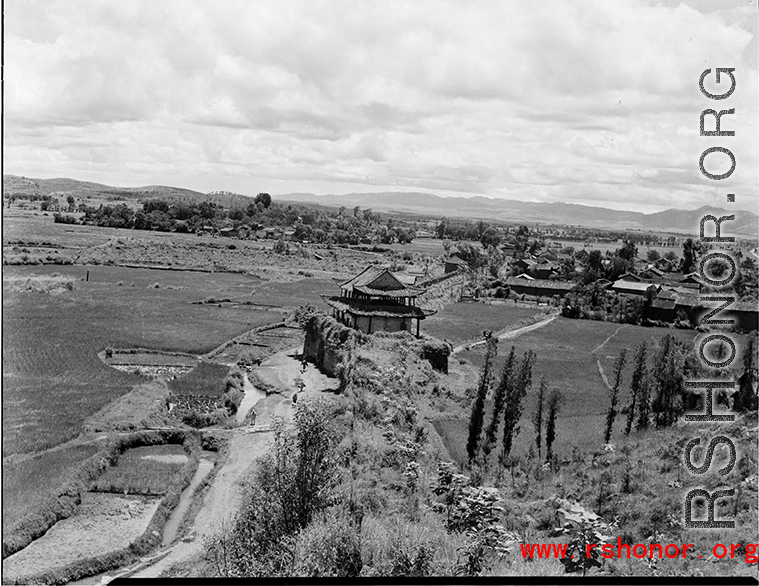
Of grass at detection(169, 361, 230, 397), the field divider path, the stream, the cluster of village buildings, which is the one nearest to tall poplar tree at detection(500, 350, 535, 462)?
the stream

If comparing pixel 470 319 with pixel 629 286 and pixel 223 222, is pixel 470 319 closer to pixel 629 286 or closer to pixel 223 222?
pixel 629 286

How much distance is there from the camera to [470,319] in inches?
1853

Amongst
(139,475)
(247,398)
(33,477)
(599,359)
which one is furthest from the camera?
A: (599,359)

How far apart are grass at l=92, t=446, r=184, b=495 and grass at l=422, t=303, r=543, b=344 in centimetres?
2125

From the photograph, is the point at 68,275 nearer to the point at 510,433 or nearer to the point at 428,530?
the point at 510,433

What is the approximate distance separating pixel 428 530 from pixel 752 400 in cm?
1602

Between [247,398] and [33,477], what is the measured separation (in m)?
9.77

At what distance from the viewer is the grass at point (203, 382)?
26656 millimetres

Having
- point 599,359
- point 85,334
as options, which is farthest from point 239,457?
point 599,359

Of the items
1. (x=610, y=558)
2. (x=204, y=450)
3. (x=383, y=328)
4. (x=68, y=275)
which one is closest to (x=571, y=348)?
(x=383, y=328)

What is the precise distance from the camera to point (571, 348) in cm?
3903

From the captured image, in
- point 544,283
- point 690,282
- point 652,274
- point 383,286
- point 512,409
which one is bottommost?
point 512,409

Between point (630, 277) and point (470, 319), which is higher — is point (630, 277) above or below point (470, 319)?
above

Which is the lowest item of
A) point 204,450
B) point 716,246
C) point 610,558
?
point 204,450
